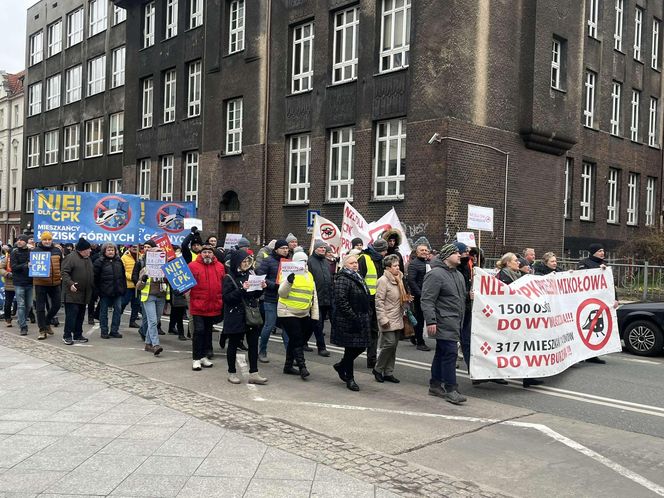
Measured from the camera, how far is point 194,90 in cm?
2969

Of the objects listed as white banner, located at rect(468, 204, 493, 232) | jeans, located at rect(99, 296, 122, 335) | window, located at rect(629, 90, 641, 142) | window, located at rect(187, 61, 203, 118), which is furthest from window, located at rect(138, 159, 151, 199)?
window, located at rect(629, 90, 641, 142)

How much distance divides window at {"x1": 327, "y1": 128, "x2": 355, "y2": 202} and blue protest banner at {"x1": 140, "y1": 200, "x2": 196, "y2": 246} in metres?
6.16

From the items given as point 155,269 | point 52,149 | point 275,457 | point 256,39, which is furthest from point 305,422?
point 52,149

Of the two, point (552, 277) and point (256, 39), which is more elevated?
point (256, 39)

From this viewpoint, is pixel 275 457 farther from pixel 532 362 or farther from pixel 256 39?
pixel 256 39

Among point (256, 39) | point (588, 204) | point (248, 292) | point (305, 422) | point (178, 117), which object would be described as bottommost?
point (305, 422)

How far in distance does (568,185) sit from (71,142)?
2966 centimetres

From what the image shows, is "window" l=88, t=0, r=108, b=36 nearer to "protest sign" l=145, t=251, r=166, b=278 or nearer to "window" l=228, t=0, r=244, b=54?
"window" l=228, t=0, r=244, b=54

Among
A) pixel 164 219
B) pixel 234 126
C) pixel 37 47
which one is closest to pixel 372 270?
pixel 164 219

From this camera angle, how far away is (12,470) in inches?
194

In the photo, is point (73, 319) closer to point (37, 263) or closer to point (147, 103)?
point (37, 263)

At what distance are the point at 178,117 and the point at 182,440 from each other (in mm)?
25980

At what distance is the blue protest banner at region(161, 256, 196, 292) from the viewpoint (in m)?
8.73

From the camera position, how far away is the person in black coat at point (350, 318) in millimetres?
8070
